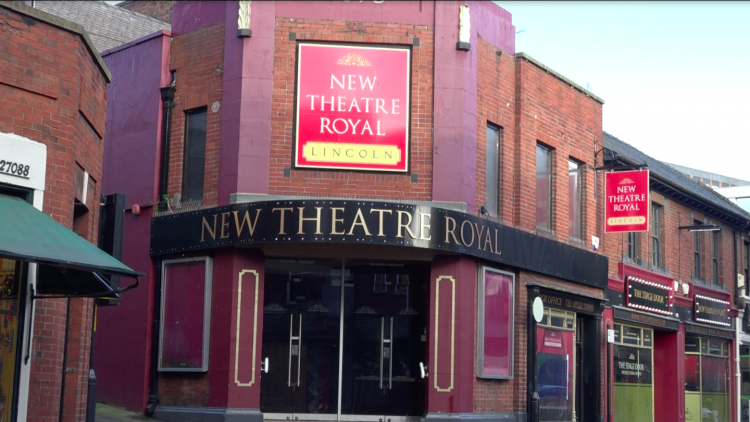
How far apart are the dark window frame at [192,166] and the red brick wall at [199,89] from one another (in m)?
0.10

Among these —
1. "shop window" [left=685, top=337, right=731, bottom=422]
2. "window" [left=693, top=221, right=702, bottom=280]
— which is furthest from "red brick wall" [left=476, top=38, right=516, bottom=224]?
"window" [left=693, top=221, right=702, bottom=280]

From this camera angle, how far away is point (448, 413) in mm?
18906

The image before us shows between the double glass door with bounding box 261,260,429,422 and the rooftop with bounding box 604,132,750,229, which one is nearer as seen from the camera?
the double glass door with bounding box 261,260,429,422

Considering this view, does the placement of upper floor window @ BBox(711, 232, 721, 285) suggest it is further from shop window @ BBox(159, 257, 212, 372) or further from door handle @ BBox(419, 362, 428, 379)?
shop window @ BBox(159, 257, 212, 372)

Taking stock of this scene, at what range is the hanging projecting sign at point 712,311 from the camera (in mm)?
31352

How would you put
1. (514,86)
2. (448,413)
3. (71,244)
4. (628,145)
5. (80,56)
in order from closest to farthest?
(71,244) < (80,56) < (448,413) < (514,86) < (628,145)

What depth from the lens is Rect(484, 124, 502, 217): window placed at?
21.2 metres

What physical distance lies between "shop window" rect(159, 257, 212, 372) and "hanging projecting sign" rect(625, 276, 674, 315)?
503 inches

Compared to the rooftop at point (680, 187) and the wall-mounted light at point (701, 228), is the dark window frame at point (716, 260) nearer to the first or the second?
the rooftop at point (680, 187)

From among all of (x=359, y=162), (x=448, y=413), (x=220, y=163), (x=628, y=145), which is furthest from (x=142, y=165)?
(x=628, y=145)

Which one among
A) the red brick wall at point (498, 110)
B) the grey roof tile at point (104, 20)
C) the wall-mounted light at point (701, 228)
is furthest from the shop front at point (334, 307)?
the wall-mounted light at point (701, 228)

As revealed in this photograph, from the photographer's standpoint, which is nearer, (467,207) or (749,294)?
(467,207)

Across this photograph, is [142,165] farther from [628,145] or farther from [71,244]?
[628,145]

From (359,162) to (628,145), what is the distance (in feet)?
56.3
